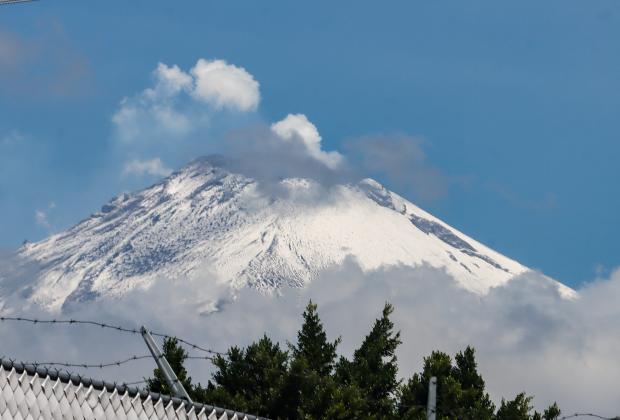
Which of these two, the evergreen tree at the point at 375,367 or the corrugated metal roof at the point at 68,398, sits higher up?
the evergreen tree at the point at 375,367

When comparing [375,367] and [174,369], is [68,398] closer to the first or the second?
[174,369]

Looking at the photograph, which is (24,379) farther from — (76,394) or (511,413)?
(511,413)

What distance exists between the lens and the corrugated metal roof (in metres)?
22.0

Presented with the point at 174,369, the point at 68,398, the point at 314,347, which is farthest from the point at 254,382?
the point at 68,398

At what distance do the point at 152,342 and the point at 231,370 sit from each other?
46871 millimetres

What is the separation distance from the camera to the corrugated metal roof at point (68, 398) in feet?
72.0

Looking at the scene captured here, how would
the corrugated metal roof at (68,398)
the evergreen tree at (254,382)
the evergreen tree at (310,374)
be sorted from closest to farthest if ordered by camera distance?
the corrugated metal roof at (68,398)
the evergreen tree at (310,374)
the evergreen tree at (254,382)

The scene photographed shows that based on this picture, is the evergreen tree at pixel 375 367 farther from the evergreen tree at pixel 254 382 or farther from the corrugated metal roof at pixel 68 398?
the corrugated metal roof at pixel 68 398

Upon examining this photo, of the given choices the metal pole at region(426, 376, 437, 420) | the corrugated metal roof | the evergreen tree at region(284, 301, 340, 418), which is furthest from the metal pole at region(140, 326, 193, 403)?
the evergreen tree at region(284, 301, 340, 418)

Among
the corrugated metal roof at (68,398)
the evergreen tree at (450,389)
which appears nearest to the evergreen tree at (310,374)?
the evergreen tree at (450,389)

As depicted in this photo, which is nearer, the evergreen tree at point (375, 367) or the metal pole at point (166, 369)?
the metal pole at point (166, 369)

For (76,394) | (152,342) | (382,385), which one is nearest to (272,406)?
(382,385)

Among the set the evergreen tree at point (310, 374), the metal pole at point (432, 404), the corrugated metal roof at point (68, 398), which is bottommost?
the corrugated metal roof at point (68, 398)

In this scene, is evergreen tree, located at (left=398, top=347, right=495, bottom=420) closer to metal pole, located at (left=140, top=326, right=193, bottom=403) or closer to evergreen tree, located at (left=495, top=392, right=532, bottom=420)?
evergreen tree, located at (left=495, top=392, right=532, bottom=420)
